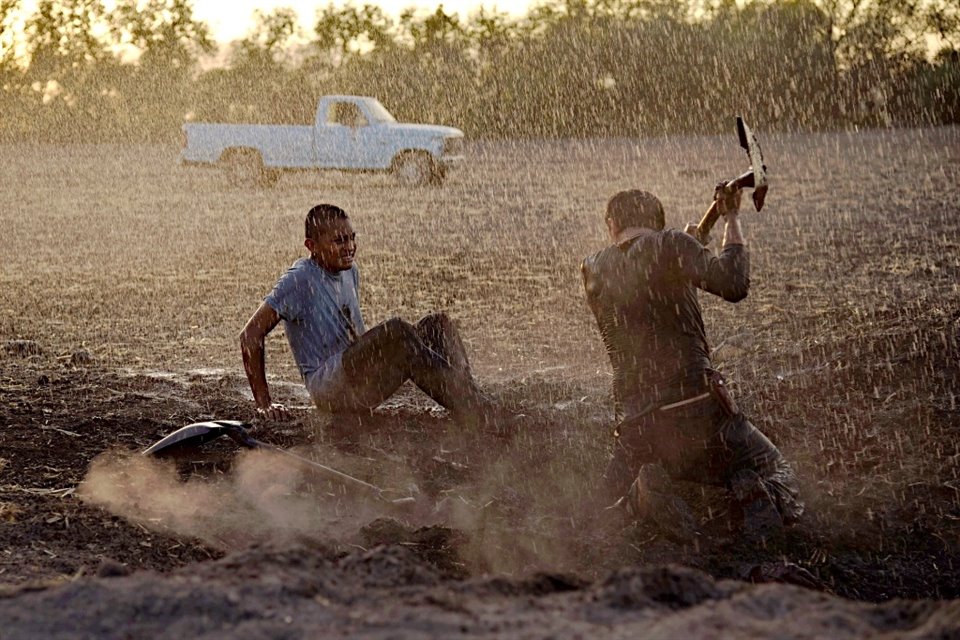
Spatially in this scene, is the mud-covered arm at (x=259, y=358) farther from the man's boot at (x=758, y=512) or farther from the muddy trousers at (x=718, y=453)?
the man's boot at (x=758, y=512)

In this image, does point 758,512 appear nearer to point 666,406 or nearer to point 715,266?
point 666,406

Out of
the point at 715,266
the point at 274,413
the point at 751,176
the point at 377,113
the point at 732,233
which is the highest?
the point at 377,113

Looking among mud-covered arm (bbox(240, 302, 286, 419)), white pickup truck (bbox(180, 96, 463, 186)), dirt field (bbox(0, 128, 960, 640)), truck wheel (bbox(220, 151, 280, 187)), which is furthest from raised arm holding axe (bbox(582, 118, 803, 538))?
truck wheel (bbox(220, 151, 280, 187))

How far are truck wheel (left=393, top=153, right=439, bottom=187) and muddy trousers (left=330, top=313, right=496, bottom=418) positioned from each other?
40.5 ft

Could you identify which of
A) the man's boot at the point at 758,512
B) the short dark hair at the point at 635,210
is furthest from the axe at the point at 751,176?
the man's boot at the point at 758,512

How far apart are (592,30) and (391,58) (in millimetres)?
3667

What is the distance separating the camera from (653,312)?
5.20 metres

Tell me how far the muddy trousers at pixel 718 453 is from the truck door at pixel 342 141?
45.8ft

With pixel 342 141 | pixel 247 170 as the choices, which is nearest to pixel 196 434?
pixel 342 141

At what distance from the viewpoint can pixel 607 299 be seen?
17.3 feet

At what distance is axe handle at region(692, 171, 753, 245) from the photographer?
17.2 ft

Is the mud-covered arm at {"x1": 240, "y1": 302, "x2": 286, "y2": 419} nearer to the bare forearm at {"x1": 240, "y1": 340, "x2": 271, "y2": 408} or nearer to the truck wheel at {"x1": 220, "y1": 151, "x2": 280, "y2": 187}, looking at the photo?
the bare forearm at {"x1": 240, "y1": 340, "x2": 271, "y2": 408}

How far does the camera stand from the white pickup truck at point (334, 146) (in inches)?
724

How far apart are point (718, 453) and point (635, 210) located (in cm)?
Result: 99
